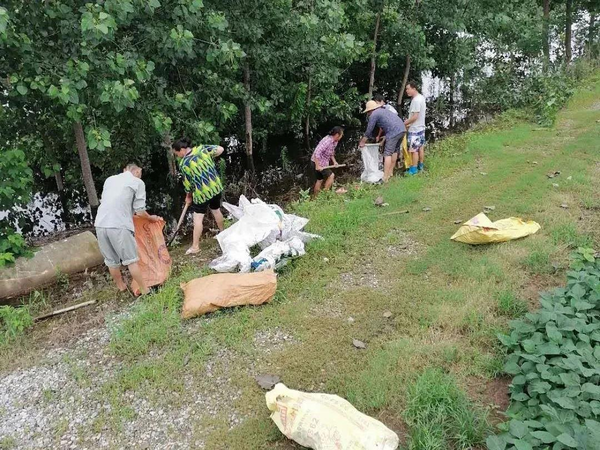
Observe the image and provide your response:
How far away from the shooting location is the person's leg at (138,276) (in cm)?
527

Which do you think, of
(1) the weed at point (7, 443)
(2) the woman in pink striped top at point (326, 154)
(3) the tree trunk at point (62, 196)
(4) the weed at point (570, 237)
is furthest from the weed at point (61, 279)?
(4) the weed at point (570, 237)

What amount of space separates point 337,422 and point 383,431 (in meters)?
0.28

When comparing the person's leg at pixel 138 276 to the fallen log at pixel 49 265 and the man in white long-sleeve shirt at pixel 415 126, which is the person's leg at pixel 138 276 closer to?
the fallen log at pixel 49 265

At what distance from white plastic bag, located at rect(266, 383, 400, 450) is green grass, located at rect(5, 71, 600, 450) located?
220 mm

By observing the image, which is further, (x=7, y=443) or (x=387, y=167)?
(x=387, y=167)

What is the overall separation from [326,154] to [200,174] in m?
2.64

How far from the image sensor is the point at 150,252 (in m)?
5.62

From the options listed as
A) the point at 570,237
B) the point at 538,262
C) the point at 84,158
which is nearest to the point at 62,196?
the point at 84,158

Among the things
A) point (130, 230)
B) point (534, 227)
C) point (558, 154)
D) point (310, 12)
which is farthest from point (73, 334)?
point (558, 154)

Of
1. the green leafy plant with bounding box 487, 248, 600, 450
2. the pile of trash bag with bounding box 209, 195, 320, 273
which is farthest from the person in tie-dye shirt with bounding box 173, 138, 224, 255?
the green leafy plant with bounding box 487, 248, 600, 450

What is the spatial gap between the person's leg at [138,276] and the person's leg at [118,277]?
0.62ft

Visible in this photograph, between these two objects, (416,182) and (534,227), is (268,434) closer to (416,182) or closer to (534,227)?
(534,227)

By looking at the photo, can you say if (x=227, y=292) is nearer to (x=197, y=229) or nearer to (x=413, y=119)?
(x=197, y=229)

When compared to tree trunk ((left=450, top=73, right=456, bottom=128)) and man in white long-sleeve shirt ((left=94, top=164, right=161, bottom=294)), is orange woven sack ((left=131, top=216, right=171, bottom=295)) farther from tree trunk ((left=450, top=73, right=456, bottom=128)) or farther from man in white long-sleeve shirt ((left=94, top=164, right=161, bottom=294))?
tree trunk ((left=450, top=73, right=456, bottom=128))
